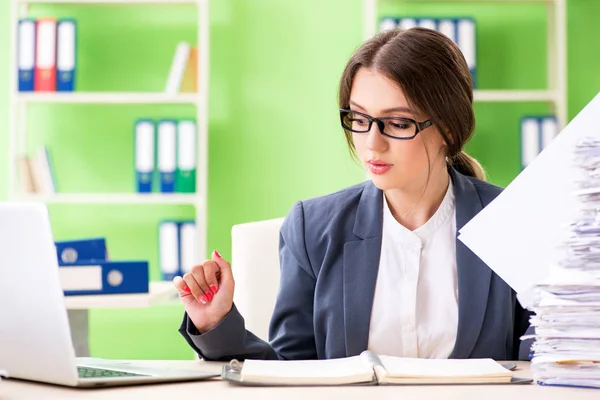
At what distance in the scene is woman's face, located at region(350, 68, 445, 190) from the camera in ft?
5.00

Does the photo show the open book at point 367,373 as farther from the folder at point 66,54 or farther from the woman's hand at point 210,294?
the folder at point 66,54

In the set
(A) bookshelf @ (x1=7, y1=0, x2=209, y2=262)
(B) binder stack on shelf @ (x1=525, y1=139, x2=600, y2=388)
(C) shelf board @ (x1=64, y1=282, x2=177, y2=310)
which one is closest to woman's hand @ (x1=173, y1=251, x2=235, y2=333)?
(B) binder stack on shelf @ (x1=525, y1=139, x2=600, y2=388)

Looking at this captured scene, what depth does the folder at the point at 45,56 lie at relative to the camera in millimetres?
3625

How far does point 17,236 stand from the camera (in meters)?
0.98

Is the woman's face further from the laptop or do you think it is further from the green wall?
the green wall

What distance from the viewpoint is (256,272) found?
182cm

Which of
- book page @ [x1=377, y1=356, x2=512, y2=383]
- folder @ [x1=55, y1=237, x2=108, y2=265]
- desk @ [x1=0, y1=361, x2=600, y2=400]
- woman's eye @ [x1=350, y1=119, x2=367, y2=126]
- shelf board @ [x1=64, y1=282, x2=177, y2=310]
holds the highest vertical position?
woman's eye @ [x1=350, y1=119, x2=367, y2=126]

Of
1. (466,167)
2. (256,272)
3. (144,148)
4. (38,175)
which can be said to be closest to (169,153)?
(144,148)

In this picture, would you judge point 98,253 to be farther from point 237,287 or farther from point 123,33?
point 123,33

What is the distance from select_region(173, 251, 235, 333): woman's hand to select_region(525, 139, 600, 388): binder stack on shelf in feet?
1.59

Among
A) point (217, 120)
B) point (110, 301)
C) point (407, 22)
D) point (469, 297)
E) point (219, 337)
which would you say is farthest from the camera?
point (217, 120)

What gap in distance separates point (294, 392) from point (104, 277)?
1566mm

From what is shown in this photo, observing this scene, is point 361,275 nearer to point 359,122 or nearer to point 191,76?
point 359,122

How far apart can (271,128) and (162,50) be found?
2.07 ft
